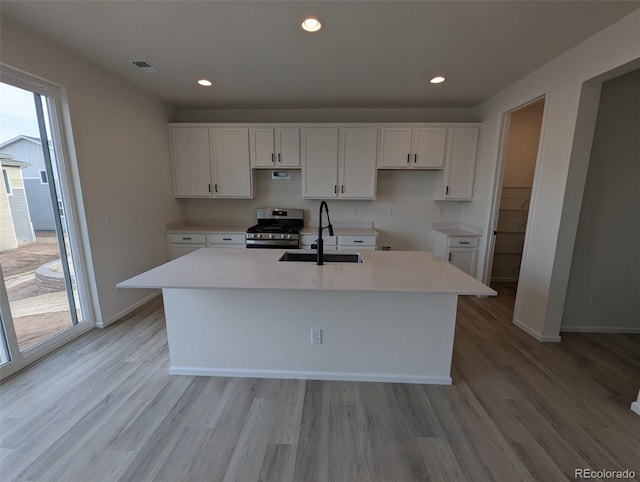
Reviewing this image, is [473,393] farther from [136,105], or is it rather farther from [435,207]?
[136,105]

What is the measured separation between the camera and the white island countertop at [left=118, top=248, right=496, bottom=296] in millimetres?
1651

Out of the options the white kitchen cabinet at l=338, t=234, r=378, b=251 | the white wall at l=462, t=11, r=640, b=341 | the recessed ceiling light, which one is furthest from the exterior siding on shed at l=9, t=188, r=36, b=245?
the white wall at l=462, t=11, r=640, b=341

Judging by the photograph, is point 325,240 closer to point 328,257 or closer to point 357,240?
point 357,240

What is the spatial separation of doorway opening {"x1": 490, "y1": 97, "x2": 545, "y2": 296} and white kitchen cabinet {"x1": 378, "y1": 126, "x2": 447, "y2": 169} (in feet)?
3.17

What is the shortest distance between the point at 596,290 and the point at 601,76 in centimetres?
197

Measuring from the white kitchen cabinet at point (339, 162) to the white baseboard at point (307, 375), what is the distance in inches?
100

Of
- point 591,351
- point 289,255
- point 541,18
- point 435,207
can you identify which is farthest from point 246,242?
point 591,351

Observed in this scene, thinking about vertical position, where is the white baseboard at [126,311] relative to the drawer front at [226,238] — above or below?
below

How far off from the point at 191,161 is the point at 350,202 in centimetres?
246

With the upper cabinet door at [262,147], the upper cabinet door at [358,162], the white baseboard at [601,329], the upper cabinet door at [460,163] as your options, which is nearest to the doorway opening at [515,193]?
the upper cabinet door at [460,163]

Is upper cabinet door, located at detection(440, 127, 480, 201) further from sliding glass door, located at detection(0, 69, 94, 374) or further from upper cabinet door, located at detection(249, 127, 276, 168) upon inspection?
sliding glass door, located at detection(0, 69, 94, 374)

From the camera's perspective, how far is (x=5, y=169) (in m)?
2.07

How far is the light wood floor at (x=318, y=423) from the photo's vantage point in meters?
1.40

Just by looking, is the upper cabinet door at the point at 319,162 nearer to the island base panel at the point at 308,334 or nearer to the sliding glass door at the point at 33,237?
the island base panel at the point at 308,334
